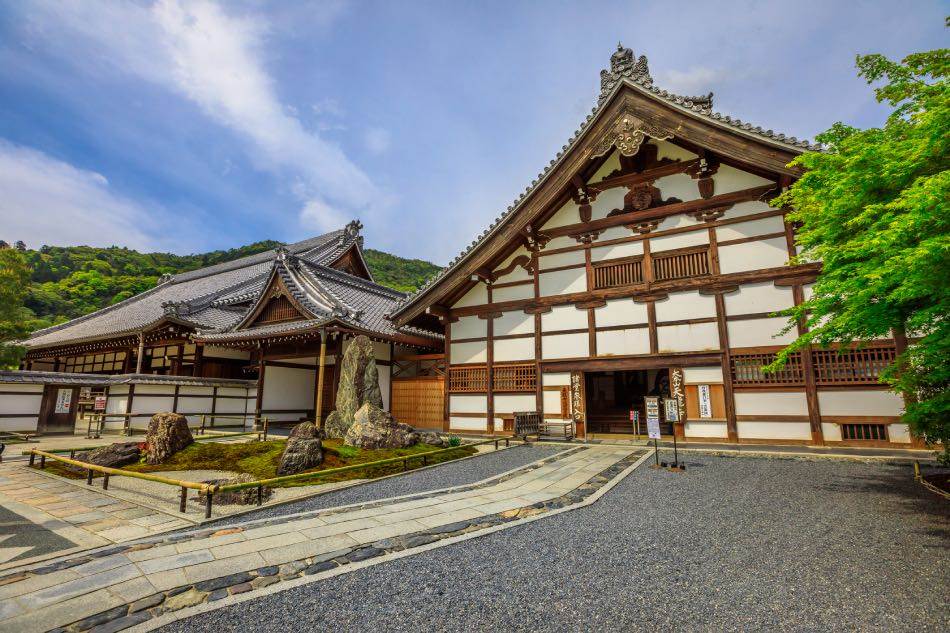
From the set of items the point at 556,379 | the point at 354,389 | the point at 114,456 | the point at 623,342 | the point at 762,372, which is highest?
the point at 623,342

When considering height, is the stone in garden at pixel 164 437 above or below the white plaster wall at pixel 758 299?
below

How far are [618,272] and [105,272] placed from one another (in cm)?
5811

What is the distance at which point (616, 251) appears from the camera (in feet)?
43.6

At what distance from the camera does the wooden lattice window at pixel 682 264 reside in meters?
12.1

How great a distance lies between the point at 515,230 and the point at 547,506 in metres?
9.76

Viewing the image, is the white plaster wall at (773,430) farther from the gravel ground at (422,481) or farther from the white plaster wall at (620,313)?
the gravel ground at (422,481)

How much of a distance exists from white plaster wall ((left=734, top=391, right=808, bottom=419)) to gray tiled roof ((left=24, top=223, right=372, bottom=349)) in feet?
58.8

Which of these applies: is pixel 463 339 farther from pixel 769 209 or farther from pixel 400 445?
pixel 769 209

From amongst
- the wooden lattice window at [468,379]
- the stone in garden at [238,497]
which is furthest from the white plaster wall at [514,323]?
the stone in garden at [238,497]

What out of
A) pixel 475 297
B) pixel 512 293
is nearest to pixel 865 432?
pixel 512 293

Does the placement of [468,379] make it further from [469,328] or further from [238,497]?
[238,497]

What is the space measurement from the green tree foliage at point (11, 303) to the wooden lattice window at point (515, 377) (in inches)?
640

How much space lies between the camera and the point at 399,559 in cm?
405

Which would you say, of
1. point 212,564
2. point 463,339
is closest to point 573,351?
point 463,339
